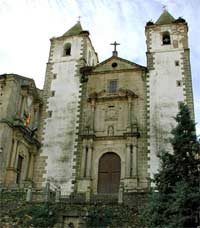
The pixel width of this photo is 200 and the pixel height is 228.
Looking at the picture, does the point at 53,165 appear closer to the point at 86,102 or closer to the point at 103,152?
the point at 103,152

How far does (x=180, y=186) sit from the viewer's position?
1175 centimetres

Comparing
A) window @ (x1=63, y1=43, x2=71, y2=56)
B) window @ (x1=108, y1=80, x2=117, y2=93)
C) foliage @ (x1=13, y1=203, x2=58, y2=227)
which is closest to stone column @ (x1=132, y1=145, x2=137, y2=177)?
window @ (x1=108, y1=80, x2=117, y2=93)

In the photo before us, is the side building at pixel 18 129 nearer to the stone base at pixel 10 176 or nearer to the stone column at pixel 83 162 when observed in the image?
the stone base at pixel 10 176

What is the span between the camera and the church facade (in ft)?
68.6

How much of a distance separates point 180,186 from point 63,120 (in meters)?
13.0

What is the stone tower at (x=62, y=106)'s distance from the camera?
2200 cm

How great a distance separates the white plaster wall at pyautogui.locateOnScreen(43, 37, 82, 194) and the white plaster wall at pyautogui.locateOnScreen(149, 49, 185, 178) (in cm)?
507

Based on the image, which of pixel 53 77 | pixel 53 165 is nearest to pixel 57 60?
pixel 53 77

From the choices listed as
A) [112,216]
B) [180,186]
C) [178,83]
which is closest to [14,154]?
[112,216]

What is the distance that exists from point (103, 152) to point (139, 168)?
8.25ft

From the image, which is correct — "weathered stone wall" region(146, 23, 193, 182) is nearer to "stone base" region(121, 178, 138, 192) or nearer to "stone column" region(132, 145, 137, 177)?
"stone column" region(132, 145, 137, 177)

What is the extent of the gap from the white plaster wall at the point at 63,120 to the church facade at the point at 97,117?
6cm

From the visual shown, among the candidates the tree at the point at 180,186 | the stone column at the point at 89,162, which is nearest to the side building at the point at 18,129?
the stone column at the point at 89,162

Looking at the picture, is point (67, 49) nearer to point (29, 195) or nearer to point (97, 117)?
point (97, 117)
